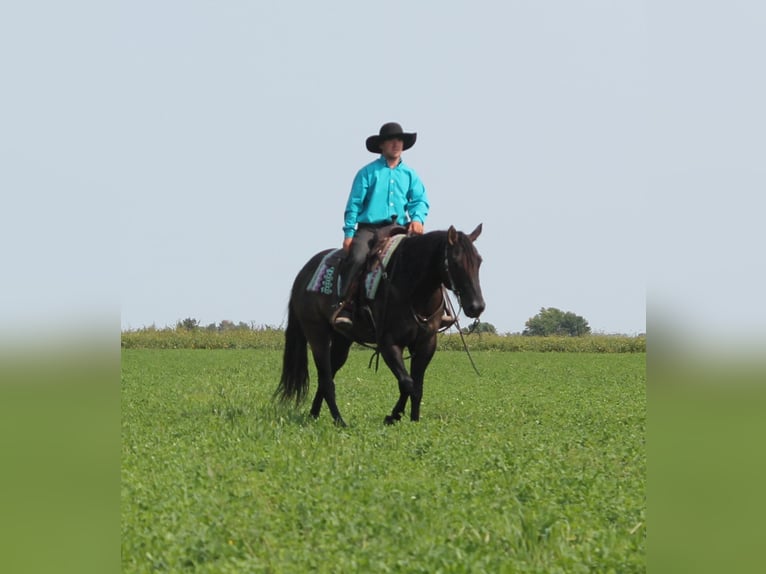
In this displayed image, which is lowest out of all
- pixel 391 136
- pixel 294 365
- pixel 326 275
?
pixel 294 365

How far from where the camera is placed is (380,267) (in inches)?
448

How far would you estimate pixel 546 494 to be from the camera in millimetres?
6855

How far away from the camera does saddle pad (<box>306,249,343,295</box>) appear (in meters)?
12.2

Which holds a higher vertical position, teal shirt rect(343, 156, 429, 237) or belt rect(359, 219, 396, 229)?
teal shirt rect(343, 156, 429, 237)

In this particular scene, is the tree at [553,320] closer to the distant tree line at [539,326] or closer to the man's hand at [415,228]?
the distant tree line at [539,326]

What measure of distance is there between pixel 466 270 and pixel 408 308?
125 cm

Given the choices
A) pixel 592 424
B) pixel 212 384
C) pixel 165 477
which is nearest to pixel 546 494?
pixel 165 477

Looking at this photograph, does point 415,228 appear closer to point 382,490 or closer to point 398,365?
point 398,365

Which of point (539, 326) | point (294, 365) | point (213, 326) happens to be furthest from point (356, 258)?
point (539, 326)

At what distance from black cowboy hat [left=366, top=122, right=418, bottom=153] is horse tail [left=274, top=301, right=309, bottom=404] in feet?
9.94

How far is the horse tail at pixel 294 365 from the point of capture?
42.6 feet

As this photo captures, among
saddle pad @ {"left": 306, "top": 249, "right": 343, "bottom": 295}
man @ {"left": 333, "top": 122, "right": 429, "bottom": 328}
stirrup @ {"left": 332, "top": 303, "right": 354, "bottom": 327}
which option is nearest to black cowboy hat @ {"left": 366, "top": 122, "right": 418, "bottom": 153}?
man @ {"left": 333, "top": 122, "right": 429, "bottom": 328}

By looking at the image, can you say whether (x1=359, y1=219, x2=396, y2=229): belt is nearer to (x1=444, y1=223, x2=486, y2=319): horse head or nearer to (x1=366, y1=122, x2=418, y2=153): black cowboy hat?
(x1=366, y1=122, x2=418, y2=153): black cowboy hat
